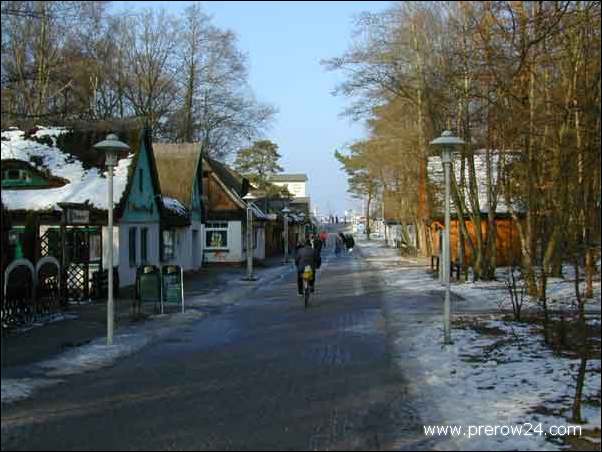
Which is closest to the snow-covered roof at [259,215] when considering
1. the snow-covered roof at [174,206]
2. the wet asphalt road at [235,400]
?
the snow-covered roof at [174,206]

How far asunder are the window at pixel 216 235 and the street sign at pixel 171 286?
1049 inches

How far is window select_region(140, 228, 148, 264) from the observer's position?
94.7ft

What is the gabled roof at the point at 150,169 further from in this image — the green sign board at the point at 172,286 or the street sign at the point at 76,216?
the green sign board at the point at 172,286

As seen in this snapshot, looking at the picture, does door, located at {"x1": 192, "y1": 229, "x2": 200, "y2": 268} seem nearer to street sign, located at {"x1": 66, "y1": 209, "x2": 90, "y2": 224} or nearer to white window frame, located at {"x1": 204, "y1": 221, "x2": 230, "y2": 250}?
white window frame, located at {"x1": 204, "y1": 221, "x2": 230, "y2": 250}

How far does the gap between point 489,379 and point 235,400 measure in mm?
3350

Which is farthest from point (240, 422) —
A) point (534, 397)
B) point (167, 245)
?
point (167, 245)

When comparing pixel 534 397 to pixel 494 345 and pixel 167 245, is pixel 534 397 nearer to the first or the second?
pixel 494 345

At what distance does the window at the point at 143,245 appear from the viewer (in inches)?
1136

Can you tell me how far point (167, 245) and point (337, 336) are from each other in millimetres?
20784

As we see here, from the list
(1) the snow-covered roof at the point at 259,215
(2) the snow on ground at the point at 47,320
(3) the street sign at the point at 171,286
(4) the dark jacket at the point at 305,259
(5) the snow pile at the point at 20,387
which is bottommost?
(5) the snow pile at the point at 20,387

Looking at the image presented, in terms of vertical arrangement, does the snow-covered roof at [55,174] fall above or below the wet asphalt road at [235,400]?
above

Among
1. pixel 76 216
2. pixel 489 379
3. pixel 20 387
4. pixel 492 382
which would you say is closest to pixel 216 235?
pixel 76 216

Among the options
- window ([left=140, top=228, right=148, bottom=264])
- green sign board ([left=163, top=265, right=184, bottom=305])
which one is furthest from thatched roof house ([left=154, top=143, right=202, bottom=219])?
green sign board ([left=163, top=265, right=184, bottom=305])

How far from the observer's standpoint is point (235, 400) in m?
8.90
